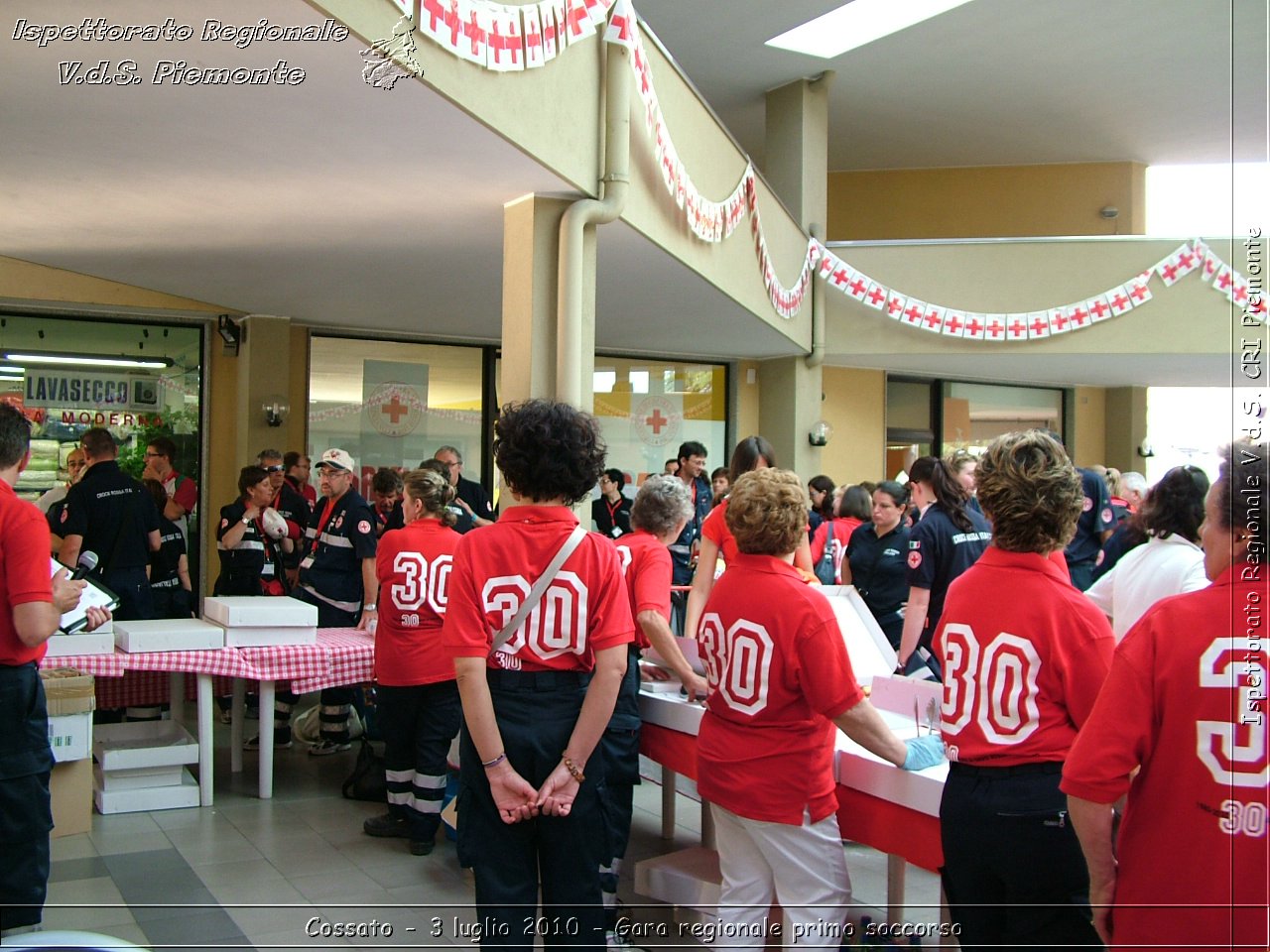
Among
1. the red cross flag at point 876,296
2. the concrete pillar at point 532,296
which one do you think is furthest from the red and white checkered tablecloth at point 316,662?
the red cross flag at point 876,296

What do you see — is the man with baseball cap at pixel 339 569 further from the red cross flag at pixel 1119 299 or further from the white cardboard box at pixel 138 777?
the red cross flag at pixel 1119 299

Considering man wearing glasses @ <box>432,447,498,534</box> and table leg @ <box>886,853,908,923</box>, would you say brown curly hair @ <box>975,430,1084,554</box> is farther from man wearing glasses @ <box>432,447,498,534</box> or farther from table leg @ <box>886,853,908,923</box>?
man wearing glasses @ <box>432,447,498,534</box>

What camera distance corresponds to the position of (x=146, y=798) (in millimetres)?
5688

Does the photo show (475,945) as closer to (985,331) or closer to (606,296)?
(606,296)

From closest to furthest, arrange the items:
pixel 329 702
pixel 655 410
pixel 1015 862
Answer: pixel 1015 862
pixel 329 702
pixel 655 410

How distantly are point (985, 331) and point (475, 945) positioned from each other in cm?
1139

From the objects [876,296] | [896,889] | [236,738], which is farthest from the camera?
[876,296]

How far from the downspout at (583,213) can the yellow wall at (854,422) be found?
9875 mm

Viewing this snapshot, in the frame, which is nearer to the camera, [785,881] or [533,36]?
[785,881]

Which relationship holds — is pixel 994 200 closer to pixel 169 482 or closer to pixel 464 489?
pixel 464 489

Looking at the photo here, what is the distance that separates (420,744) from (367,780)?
109cm

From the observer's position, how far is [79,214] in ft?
20.8

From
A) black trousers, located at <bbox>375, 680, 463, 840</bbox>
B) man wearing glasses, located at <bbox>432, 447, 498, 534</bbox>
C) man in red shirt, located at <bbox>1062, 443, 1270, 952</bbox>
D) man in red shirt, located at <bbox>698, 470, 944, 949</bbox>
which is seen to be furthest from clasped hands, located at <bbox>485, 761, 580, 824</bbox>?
man wearing glasses, located at <bbox>432, 447, 498, 534</bbox>

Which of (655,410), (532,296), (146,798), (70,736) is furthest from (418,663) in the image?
(655,410)
